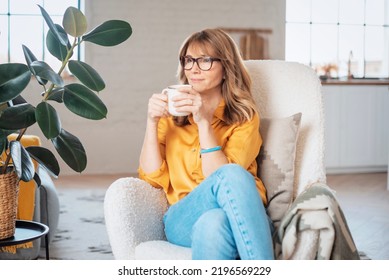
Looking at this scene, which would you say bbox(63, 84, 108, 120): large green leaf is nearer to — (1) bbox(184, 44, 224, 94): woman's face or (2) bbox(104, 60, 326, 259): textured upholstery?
(2) bbox(104, 60, 326, 259): textured upholstery

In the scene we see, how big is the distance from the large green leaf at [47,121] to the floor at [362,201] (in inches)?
54.7

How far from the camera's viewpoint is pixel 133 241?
1.82 metres

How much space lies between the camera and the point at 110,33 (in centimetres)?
181

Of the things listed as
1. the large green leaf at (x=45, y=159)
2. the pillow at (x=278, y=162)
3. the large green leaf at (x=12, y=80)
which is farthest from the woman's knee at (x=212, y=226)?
the large green leaf at (x=12, y=80)

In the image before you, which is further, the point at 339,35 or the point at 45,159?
the point at 339,35

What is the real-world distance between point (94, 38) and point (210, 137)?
415mm

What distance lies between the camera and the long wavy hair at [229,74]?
78.7 inches

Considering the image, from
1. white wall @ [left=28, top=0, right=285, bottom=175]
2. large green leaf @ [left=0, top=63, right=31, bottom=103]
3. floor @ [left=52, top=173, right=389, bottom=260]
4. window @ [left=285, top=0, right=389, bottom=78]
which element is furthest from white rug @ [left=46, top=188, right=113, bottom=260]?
window @ [left=285, top=0, right=389, bottom=78]

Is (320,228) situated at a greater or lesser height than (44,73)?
lesser

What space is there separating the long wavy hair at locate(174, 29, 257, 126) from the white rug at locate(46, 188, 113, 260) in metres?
1.18

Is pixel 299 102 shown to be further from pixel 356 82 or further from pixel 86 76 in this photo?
pixel 356 82

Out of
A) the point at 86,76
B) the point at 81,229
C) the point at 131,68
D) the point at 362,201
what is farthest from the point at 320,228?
the point at 131,68

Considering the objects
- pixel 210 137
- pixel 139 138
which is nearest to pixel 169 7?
pixel 139 138

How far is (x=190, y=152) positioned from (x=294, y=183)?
0.33 m
